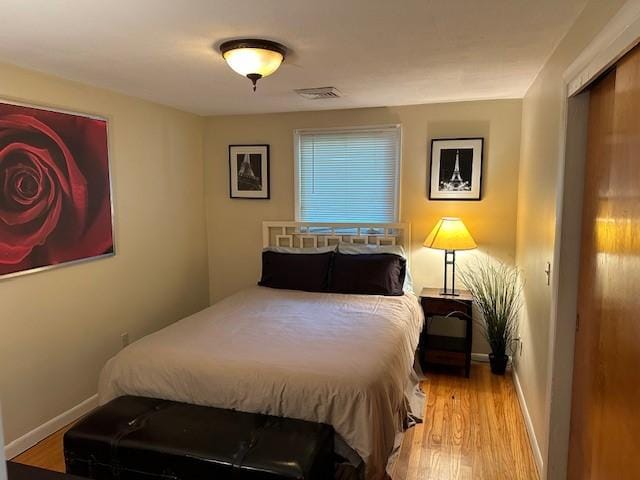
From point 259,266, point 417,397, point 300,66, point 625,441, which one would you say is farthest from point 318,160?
point 625,441

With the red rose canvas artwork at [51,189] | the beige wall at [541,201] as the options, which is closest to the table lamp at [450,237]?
the beige wall at [541,201]

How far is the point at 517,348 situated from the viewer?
3.47 meters

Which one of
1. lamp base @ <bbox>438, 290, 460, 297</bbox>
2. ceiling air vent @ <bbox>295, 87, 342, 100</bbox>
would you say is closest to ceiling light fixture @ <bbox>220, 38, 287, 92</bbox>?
ceiling air vent @ <bbox>295, 87, 342, 100</bbox>

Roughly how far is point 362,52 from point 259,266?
8.33 ft

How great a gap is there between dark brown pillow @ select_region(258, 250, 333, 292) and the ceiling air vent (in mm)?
1280

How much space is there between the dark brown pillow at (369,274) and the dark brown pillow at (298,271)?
0.09m

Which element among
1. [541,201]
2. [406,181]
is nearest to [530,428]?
[541,201]

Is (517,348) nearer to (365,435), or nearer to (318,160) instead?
(365,435)

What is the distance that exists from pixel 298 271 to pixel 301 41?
2040mm

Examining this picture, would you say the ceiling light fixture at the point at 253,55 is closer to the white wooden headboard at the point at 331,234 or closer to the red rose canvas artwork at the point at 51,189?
the red rose canvas artwork at the point at 51,189

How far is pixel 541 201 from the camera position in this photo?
256 centimetres

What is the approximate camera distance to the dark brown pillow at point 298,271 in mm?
3723

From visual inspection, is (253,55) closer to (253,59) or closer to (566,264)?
(253,59)

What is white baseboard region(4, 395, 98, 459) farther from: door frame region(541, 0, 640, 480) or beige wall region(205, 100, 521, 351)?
door frame region(541, 0, 640, 480)
